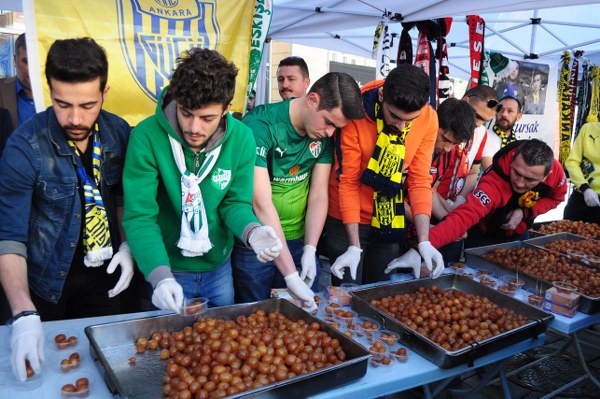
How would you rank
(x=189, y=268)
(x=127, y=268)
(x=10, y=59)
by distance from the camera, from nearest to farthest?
(x=127, y=268) → (x=189, y=268) → (x=10, y=59)

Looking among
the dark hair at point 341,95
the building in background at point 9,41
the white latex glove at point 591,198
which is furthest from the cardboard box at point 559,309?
the building in background at point 9,41

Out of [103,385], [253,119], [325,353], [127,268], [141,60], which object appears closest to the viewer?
[103,385]

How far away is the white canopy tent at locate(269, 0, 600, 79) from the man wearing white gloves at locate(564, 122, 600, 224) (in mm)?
1507

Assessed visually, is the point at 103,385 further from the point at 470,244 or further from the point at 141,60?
the point at 470,244

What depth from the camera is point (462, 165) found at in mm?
3635

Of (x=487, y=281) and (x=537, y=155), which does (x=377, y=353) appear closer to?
(x=487, y=281)

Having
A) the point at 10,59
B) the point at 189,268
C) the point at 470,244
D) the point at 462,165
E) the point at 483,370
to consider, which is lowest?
the point at 483,370

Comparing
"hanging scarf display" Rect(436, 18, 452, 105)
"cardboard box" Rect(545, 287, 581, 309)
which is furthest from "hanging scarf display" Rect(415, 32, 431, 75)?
"cardboard box" Rect(545, 287, 581, 309)

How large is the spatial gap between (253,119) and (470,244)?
2.24 meters

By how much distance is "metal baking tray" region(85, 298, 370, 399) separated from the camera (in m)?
1.42

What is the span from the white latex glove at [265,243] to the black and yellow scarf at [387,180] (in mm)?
944

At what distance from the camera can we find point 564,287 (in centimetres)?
243

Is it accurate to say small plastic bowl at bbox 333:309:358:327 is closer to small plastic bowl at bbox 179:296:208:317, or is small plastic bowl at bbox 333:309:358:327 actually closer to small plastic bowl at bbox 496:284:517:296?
small plastic bowl at bbox 179:296:208:317

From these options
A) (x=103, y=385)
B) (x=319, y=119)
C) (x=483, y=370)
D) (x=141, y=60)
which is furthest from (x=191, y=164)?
(x=483, y=370)
